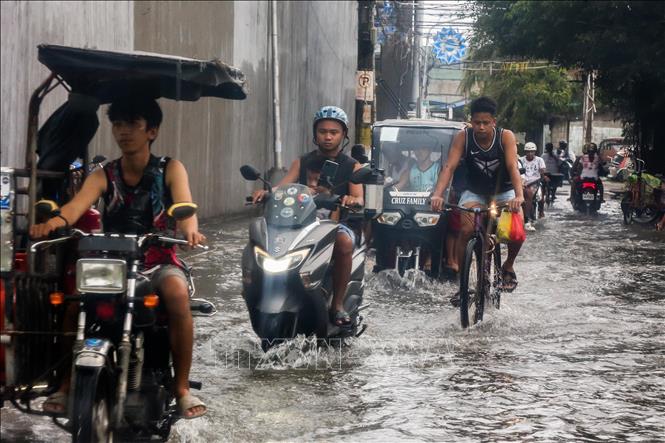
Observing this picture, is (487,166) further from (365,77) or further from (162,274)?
(365,77)

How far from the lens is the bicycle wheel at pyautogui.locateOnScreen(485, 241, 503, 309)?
9718mm

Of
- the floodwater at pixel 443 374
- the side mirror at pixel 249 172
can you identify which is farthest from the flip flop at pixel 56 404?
the side mirror at pixel 249 172

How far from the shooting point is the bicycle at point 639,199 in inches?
908

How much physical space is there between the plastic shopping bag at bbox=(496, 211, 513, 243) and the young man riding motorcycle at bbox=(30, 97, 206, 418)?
4.79 metres

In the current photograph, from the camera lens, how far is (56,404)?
16.4 ft

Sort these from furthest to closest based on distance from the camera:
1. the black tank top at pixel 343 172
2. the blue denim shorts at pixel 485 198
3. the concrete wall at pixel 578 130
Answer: the concrete wall at pixel 578 130 < the blue denim shorts at pixel 485 198 < the black tank top at pixel 343 172

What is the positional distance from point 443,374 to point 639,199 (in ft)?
54.6

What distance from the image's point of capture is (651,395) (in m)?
6.94

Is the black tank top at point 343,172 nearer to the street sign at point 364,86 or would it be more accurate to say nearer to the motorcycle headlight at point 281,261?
the motorcycle headlight at point 281,261

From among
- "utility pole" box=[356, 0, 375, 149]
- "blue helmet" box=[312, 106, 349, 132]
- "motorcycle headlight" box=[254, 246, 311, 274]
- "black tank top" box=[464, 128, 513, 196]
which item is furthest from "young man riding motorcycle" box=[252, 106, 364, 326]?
"utility pole" box=[356, 0, 375, 149]

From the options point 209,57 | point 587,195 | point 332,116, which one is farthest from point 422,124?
point 587,195

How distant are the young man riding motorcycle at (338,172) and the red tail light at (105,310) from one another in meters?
3.12

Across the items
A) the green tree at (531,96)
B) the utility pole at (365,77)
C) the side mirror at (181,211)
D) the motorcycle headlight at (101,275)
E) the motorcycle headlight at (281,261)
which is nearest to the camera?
the motorcycle headlight at (101,275)

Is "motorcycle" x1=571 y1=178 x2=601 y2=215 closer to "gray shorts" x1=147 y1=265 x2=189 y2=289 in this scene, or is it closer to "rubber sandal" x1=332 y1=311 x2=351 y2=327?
"rubber sandal" x1=332 y1=311 x2=351 y2=327
